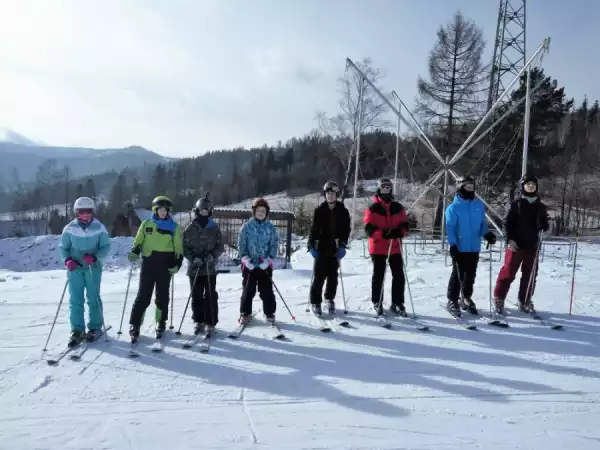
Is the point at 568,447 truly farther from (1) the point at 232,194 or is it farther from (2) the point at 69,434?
(1) the point at 232,194

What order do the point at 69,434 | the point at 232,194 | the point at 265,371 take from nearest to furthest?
1. the point at 69,434
2. the point at 265,371
3. the point at 232,194

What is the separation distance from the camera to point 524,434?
3045 millimetres

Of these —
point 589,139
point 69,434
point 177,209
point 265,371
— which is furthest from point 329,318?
point 177,209

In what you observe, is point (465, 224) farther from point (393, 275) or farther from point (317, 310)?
point (317, 310)

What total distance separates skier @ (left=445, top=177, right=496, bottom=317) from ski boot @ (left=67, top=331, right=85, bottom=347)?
4843mm

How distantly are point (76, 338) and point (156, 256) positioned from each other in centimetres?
133

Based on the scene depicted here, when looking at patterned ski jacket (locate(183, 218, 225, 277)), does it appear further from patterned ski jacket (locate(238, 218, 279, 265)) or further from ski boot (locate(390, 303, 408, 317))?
ski boot (locate(390, 303, 408, 317))

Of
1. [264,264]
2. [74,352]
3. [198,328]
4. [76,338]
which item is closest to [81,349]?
[74,352]

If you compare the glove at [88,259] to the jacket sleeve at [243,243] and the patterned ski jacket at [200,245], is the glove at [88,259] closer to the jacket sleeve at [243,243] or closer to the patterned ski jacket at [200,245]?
the patterned ski jacket at [200,245]

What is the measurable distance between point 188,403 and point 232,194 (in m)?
67.7

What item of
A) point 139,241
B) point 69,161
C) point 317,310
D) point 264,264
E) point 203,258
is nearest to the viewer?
point 139,241

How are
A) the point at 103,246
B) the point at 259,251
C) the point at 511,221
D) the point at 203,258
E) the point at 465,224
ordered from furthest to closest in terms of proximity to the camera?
the point at 511,221
the point at 465,224
the point at 259,251
the point at 203,258
the point at 103,246

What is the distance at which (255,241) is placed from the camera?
546cm

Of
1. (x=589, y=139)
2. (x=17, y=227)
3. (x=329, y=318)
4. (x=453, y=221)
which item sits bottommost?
(x=17, y=227)
